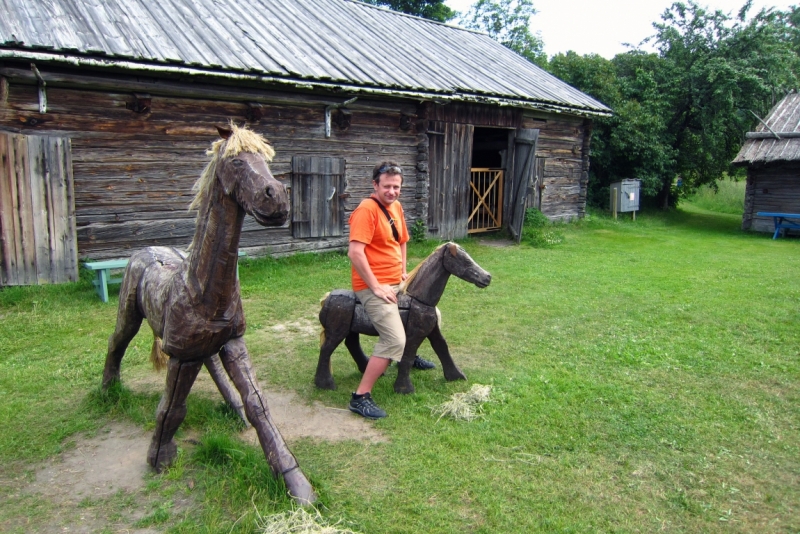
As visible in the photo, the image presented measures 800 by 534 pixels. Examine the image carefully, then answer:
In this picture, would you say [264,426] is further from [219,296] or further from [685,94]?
[685,94]

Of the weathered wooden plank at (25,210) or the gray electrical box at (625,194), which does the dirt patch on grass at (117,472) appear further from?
the gray electrical box at (625,194)

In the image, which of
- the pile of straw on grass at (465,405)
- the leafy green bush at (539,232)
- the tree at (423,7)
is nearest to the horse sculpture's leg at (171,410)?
the pile of straw on grass at (465,405)

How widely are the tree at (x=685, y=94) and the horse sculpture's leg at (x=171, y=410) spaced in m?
17.9

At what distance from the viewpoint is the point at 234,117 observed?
914 cm

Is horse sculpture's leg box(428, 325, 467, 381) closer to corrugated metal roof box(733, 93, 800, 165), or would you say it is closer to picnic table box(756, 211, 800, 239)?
picnic table box(756, 211, 800, 239)

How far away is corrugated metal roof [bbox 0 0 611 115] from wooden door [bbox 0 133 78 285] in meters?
1.26

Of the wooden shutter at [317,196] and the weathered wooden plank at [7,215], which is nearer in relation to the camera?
the weathered wooden plank at [7,215]

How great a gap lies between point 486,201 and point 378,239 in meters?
11.0

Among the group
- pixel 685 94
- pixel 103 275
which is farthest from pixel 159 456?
pixel 685 94

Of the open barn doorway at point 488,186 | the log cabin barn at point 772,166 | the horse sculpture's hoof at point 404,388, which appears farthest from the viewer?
the log cabin barn at point 772,166

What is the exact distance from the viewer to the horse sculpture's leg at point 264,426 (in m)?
3.12

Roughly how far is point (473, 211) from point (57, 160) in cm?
902

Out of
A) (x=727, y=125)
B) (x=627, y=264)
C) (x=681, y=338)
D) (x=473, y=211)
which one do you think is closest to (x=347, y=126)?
(x=473, y=211)

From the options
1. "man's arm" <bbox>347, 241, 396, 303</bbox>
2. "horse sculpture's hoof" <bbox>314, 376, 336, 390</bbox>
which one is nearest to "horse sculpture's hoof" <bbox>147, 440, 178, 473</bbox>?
A: "horse sculpture's hoof" <bbox>314, 376, 336, 390</bbox>
